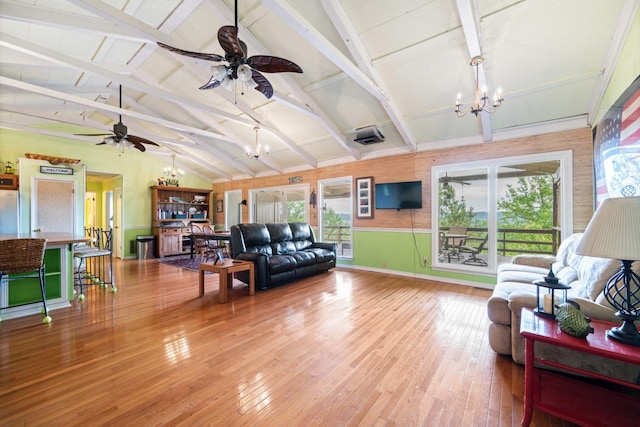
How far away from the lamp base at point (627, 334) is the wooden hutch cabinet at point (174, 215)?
899 cm

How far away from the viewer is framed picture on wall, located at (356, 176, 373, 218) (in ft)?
19.0

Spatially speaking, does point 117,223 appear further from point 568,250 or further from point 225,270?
point 568,250

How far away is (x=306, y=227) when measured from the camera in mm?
5887

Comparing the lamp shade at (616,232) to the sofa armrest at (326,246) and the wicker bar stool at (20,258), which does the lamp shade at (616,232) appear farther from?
the wicker bar stool at (20,258)

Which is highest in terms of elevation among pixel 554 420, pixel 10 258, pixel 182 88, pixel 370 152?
pixel 182 88

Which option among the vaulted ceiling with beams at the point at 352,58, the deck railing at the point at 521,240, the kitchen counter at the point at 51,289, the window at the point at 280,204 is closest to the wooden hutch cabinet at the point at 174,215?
the window at the point at 280,204

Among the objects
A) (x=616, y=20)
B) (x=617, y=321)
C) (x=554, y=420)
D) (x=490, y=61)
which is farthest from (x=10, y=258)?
(x=616, y=20)

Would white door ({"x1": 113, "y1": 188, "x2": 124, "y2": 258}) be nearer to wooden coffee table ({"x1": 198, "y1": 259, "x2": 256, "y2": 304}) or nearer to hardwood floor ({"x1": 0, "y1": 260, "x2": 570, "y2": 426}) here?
hardwood floor ({"x1": 0, "y1": 260, "x2": 570, "y2": 426})

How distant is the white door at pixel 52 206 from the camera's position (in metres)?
5.79

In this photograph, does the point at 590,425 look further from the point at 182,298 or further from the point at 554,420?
the point at 182,298

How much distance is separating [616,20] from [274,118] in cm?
494

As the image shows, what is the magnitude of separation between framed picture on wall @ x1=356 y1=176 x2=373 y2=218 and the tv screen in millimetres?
221

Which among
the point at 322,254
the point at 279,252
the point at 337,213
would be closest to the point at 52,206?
the point at 279,252

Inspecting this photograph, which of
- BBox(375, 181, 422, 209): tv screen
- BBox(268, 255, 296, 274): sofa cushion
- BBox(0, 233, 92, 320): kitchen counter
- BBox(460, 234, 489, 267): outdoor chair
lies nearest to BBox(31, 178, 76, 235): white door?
BBox(0, 233, 92, 320): kitchen counter
